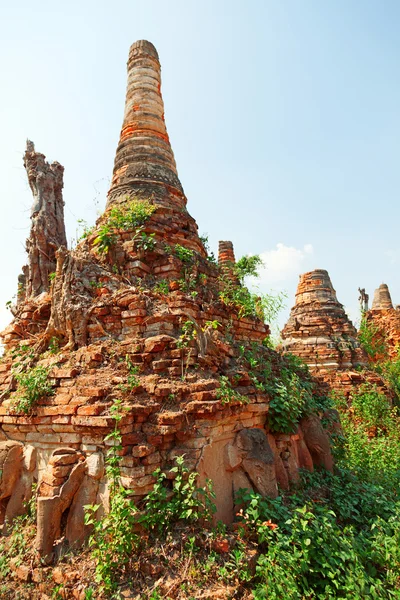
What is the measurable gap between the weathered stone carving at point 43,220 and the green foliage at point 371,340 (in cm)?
1224

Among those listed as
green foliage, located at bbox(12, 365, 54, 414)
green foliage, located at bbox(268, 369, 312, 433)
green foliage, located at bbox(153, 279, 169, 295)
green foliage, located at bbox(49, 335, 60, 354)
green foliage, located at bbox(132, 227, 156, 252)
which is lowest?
green foliage, located at bbox(268, 369, 312, 433)

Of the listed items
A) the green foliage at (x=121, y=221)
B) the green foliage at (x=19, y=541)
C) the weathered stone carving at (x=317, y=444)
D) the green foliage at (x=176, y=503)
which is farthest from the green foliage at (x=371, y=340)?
the green foliage at (x=19, y=541)

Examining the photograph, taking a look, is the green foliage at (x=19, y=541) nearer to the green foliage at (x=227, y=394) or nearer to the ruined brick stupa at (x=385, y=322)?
the green foliage at (x=227, y=394)

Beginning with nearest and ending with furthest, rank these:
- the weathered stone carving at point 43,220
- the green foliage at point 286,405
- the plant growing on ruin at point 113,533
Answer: the plant growing on ruin at point 113,533 < the green foliage at point 286,405 < the weathered stone carving at point 43,220

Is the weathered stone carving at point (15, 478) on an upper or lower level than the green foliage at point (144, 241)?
lower

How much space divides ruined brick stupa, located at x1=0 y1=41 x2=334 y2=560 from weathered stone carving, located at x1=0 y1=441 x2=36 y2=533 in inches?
0.4

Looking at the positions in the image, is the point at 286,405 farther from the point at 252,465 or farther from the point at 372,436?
the point at 372,436

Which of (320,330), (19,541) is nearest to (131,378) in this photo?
(19,541)

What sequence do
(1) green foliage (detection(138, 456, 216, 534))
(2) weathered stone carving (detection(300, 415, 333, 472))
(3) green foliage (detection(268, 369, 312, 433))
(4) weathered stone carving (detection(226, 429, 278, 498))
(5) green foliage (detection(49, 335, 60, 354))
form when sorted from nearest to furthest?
(1) green foliage (detection(138, 456, 216, 534))
(4) weathered stone carving (detection(226, 429, 278, 498))
(3) green foliage (detection(268, 369, 312, 433))
(5) green foliage (detection(49, 335, 60, 354))
(2) weathered stone carving (detection(300, 415, 333, 472))

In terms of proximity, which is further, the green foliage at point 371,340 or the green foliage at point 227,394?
the green foliage at point 371,340

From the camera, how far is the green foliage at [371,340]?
49.4ft

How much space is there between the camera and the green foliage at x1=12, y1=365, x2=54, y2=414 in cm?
390

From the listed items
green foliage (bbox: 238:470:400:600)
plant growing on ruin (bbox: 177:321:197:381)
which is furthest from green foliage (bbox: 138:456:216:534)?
plant growing on ruin (bbox: 177:321:197:381)

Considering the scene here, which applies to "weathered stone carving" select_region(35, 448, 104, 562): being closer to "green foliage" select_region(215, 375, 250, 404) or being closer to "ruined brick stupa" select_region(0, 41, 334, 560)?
"ruined brick stupa" select_region(0, 41, 334, 560)
